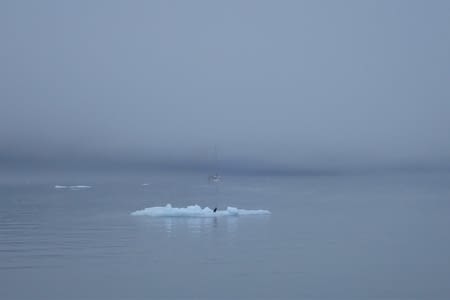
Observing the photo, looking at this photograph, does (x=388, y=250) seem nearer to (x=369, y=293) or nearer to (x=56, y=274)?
(x=369, y=293)

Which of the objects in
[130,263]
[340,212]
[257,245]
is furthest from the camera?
[340,212]

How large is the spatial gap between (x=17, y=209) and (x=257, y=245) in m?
33.4

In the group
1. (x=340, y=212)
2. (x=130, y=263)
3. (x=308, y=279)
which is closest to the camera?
(x=308, y=279)

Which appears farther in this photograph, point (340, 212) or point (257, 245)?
point (340, 212)

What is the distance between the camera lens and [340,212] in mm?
51969

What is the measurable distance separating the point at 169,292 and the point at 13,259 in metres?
9.77

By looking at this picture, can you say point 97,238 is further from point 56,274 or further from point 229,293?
point 229,293

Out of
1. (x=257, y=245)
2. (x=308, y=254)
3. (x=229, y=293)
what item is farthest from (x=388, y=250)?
(x=229, y=293)

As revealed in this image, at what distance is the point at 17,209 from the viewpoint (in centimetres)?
5444

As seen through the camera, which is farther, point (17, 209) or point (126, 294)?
point (17, 209)

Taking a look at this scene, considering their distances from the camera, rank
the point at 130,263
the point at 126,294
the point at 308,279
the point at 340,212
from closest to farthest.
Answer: the point at 126,294 < the point at 308,279 < the point at 130,263 < the point at 340,212

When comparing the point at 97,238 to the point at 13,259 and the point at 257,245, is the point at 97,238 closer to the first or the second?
the point at 13,259

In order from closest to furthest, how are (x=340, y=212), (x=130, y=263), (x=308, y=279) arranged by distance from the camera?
(x=308, y=279) → (x=130, y=263) → (x=340, y=212)

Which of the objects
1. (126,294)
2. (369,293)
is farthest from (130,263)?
(369,293)
